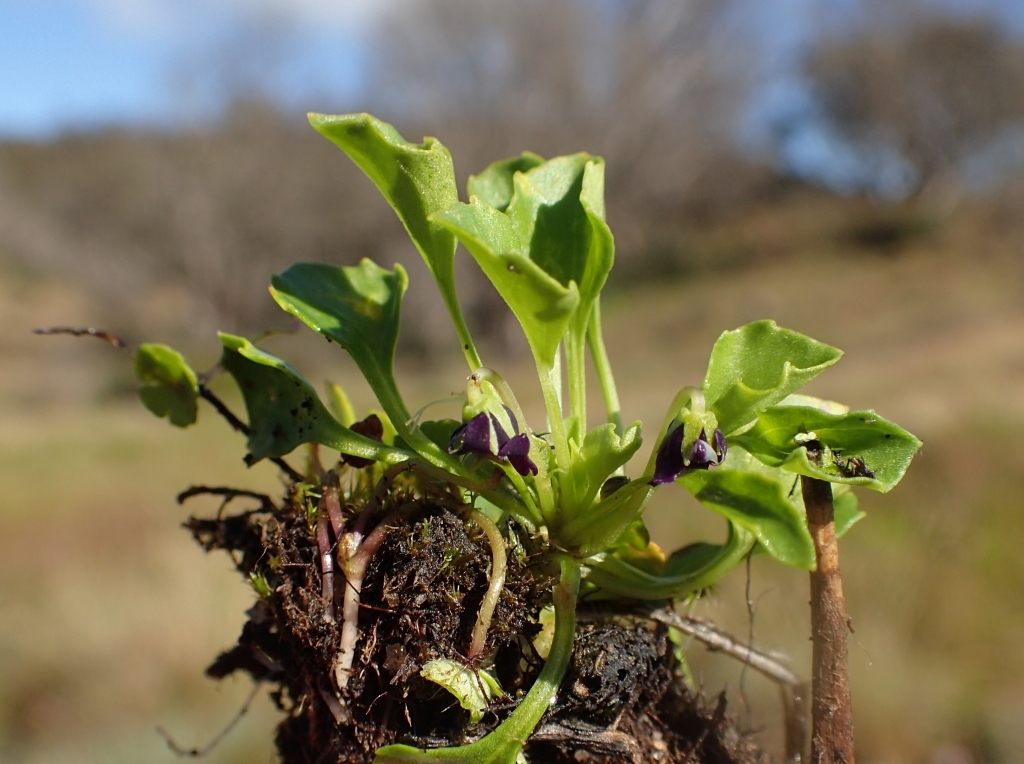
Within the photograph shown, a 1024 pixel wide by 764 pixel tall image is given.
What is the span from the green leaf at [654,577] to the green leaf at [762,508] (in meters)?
0.19

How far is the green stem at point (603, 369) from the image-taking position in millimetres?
1062

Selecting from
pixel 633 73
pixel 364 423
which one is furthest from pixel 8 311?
pixel 364 423

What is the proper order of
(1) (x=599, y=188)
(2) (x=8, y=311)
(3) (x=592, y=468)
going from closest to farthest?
(3) (x=592, y=468), (1) (x=599, y=188), (2) (x=8, y=311)

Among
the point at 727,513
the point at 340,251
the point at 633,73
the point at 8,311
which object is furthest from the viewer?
the point at 633,73

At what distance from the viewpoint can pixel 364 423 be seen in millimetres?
1096

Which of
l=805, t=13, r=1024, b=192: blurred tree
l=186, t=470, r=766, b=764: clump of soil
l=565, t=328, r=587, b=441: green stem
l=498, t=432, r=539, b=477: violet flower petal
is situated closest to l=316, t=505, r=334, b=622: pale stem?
l=186, t=470, r=766, b=764: clump of soil

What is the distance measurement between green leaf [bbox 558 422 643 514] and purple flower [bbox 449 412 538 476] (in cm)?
8

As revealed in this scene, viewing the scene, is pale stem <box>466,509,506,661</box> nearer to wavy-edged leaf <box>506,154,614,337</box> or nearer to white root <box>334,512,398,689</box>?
white root <box>334,512,398,689</box>

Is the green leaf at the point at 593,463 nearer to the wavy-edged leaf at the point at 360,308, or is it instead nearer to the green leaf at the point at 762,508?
the green leaf at the point at 762,508

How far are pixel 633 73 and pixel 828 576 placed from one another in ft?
103

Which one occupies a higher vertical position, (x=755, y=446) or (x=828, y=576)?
(x=755, y=446)

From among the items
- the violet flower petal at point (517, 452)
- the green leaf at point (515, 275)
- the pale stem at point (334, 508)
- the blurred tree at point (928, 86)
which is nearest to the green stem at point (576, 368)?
the green leaf at point (515, 275)

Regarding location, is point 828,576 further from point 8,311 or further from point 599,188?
point 8,311

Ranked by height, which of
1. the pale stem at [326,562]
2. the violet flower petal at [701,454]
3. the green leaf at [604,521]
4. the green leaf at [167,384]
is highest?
the green leaf at [167,384]
